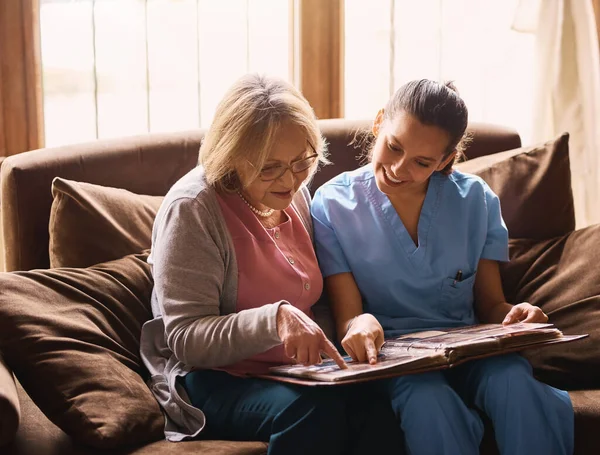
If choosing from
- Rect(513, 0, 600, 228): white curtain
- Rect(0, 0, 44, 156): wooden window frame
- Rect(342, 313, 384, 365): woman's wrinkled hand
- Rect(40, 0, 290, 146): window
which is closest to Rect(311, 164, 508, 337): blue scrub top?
Rect(342, 313, 384, 365): woman's wrinkled hand

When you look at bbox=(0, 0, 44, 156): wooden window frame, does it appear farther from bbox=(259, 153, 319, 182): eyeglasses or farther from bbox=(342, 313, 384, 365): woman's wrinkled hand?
bbox=(342, 313, 384, 365): woman's wrinkled hand

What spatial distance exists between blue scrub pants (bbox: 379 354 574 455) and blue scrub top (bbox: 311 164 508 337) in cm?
25

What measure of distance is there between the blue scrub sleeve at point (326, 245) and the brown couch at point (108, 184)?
307 mm

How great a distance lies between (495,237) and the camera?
2.04m

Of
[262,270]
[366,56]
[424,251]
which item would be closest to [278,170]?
[262,270]

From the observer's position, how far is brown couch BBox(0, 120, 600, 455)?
5.31ft

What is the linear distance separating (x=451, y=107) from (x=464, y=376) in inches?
22.7

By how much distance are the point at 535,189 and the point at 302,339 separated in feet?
3.19

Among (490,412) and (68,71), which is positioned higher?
(68,71)

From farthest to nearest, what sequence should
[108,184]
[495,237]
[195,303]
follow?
1. [108,184]
2. [495,237]
3. [195,303]

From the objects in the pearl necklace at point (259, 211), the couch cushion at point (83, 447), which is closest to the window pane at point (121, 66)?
the pearl necklace at point (259, 211)

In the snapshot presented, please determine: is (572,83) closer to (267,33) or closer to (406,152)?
(267,33)

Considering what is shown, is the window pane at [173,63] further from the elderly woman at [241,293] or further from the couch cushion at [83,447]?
the couch cushion at [83,447]

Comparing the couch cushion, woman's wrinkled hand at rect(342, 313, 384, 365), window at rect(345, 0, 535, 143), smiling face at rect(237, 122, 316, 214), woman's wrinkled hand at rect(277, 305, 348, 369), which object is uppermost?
window at rect(345, 0, 535, 143)
